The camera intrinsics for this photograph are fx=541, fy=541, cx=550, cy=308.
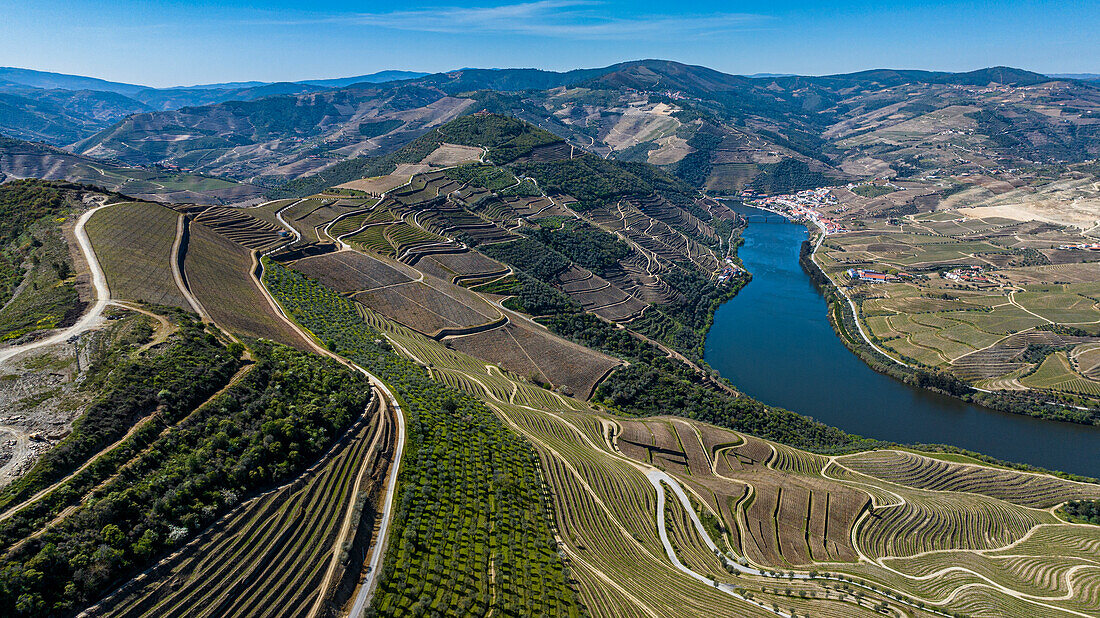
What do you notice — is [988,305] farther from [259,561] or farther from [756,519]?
[259,561]

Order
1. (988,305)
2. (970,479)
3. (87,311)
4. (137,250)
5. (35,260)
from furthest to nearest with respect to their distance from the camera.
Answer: (988,305), (137,250), (970,479), (35,260), (87,311)

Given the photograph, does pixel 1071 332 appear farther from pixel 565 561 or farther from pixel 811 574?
pixel 565 561

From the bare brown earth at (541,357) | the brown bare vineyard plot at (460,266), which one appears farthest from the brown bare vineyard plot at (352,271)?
the bare brown earth at (541,357)

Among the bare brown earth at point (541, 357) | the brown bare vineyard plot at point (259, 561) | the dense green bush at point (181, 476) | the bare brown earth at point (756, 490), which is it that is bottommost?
the bare brown earth at point (756, 490)

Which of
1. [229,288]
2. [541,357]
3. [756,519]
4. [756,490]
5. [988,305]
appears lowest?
[756,519]

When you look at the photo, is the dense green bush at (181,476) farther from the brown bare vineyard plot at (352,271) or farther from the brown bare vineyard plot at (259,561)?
the brown bare vineyard plot at (352,271)

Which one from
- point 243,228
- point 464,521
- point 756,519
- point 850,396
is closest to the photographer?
point 464,521

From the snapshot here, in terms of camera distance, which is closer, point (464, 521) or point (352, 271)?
point (464, 521)

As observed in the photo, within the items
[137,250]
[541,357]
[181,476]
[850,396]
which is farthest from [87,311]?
[850,396]
